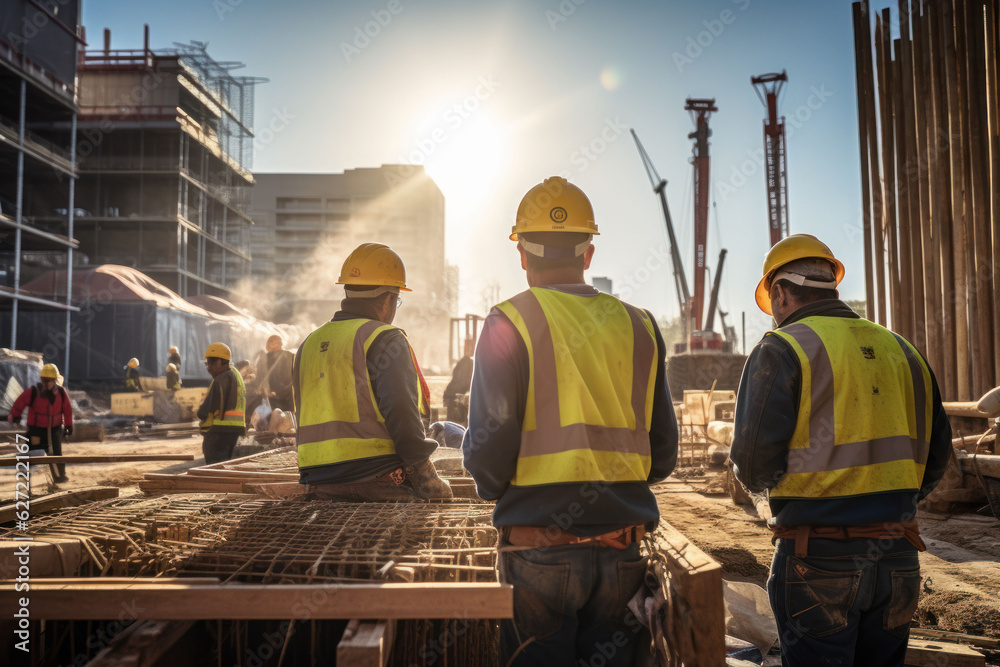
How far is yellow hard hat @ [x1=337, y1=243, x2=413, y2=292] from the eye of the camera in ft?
11.0

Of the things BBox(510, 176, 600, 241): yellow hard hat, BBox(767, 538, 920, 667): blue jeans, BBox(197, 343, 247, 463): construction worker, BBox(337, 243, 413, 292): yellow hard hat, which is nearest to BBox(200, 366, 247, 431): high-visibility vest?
BBox(197, 343, 247, 463): construction worker

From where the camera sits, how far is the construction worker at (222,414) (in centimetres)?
711

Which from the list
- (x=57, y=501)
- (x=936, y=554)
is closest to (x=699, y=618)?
(x=57, y=501)

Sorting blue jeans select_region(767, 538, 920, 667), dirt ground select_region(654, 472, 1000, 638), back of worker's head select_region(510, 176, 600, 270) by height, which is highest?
back of worker's head select_region(510, 176, 600, 270)

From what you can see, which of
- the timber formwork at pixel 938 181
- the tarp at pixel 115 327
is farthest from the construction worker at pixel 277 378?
the tarp at pixel 115 327

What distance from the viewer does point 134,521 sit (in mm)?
2660

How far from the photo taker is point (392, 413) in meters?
2.96

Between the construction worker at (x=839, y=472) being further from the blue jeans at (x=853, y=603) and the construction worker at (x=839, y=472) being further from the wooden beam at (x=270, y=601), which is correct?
the wooden beam at (x=270, y=601)

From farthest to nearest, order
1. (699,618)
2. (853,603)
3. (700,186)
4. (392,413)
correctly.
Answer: (700,186)
(392,413)
(853,603)
(699,618)

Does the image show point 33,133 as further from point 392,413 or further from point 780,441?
point 780,441

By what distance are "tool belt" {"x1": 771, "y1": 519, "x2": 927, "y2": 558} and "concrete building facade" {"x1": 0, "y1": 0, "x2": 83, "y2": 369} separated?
2783cm

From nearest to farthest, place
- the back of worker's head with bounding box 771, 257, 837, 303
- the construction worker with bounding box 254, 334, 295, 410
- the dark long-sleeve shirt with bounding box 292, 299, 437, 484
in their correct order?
the back of worker's head with bounding box 771, 257, 837, 303 → the dark long-sleeve shirt with bounding box 292, 299, 437, 484 → the construction worker with bounding box 254, 334, 295, 410

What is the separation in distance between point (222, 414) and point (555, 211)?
6.17 m

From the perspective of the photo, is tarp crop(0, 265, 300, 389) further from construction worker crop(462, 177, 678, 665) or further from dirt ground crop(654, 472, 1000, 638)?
construction worker crop(462, 177, 678, 665)
